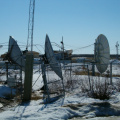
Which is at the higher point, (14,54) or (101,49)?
(101,49)

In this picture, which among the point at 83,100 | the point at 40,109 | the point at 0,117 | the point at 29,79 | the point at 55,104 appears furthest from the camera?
the point at 29,79

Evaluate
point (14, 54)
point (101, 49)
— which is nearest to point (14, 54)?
point (14, 54)

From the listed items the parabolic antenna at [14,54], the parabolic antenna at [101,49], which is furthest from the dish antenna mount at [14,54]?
the parabolic antenna at [101,49]

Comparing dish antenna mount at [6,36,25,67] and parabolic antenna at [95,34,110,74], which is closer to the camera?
dish antenna mount at [6,36,25,67]

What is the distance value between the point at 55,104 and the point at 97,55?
13016 mm

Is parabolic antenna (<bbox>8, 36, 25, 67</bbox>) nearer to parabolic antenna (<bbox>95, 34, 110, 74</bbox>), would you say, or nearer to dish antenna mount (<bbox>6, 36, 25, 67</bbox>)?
dish antenna mount (<bbox>6, 36, 25, 67</bbox>)

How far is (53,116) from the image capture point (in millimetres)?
7539

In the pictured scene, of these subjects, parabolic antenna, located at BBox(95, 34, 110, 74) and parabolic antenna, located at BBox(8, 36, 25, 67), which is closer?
parabolic antenna, located at BBox(8, 36, 25, 67)

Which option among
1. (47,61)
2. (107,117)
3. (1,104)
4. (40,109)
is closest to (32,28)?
(47,61)

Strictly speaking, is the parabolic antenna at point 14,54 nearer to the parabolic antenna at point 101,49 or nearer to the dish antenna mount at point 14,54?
the dish antenna mount at point 14,54

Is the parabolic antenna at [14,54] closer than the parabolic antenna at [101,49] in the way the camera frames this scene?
Yes

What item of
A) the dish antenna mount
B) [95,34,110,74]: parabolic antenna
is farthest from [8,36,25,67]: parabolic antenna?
[95,34,110,74]: parabolic antenna

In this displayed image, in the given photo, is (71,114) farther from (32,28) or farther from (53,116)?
(32,28)

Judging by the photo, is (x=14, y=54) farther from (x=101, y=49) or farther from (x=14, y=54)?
(x=101, y=49)
